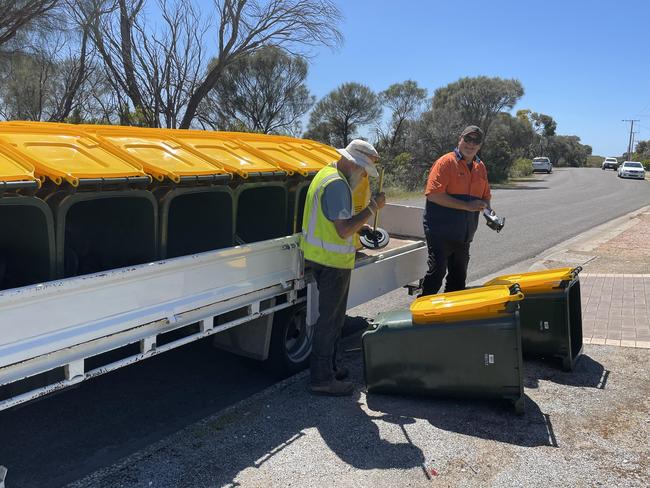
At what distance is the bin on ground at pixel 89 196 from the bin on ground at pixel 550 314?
2937 millimetres

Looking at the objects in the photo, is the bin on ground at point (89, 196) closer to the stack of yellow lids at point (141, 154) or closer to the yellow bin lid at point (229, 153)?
the stack of yellow lids at point (141, 154)

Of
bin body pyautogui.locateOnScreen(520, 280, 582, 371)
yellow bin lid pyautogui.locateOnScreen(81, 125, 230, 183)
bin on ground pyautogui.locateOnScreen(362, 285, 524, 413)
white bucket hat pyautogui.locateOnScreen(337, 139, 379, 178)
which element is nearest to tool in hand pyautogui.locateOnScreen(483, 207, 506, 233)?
bin body pyautogui.locateOnScreen(520, 280, 582, 371)

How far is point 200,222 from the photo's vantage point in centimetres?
495

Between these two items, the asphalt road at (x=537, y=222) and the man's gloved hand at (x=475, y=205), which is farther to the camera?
the asphalt road at (x=537, y=222)

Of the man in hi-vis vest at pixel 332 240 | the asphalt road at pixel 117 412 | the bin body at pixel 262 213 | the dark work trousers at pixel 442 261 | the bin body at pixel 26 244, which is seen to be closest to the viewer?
the bin body at pixel 26 244

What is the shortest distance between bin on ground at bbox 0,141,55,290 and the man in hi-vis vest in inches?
68.5

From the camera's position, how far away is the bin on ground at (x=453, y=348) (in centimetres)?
388

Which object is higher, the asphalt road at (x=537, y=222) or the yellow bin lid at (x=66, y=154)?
the yellow bin lid at (x=66, y=154)

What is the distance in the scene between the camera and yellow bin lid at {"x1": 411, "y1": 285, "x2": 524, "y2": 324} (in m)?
3.88

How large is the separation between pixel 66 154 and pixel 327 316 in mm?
2083

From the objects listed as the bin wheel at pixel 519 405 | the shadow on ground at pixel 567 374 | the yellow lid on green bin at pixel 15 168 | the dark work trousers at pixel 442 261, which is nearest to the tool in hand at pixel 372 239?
the dark work trousers at pixel 442 261

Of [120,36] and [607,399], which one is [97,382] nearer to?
[607,399]

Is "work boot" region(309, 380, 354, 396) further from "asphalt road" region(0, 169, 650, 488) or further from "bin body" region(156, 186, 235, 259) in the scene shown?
"bin body" region(156, 186, 235, 259)

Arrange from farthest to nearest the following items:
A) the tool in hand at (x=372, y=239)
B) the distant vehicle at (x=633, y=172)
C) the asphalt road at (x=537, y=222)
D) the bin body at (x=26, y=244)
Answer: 1. the distant vehicle at (x=633, y=172)
2. the asphalt road at (x=537, y=222)
3. the tool in hand at (x=372, y=239)
4. the bin body at (x=26, y=244)
